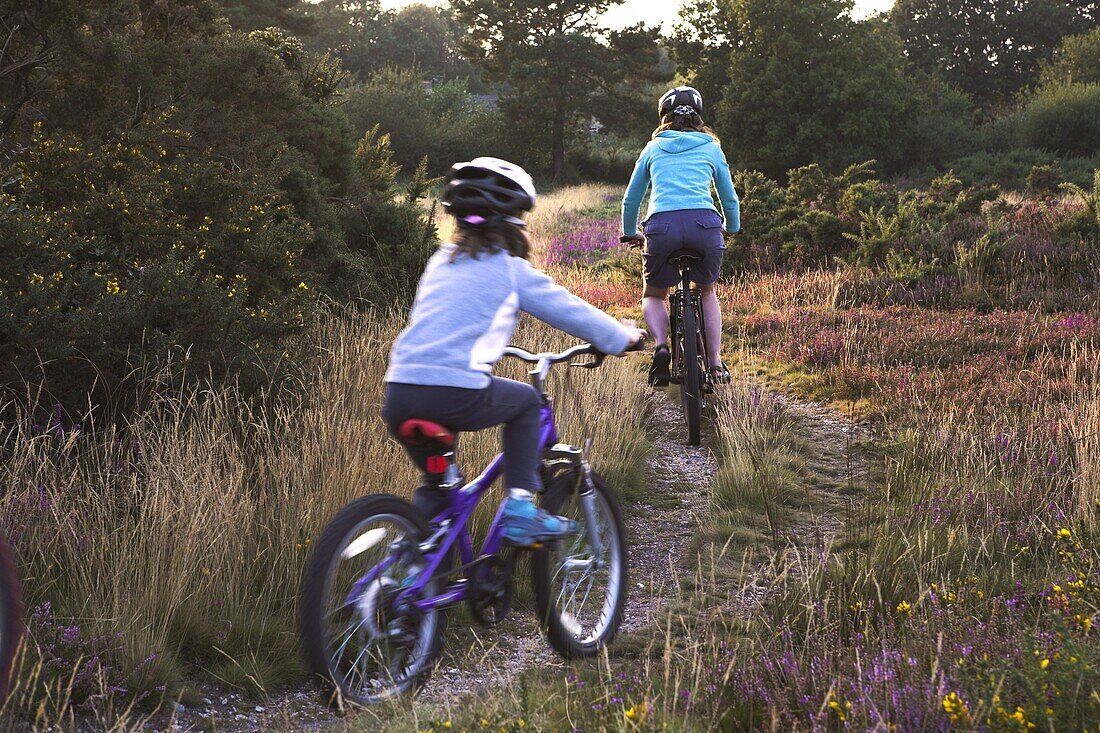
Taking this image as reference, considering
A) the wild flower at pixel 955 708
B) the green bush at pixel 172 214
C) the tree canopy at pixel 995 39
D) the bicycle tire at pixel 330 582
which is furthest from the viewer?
the tree canopy at pixel 995 39

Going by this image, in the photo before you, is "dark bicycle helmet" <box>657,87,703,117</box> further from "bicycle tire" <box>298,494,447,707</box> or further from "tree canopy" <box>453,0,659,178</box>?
"tree canopy" <box>453,0,659,178</box>

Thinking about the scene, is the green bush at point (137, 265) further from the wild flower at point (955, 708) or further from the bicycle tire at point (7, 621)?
the wild flower at point (955, 708)

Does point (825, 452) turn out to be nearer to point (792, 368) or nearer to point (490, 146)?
point (792, 368)

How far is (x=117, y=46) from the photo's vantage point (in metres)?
6.85

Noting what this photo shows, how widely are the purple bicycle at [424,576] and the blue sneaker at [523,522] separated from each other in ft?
0.20

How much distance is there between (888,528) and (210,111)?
5.96 meters

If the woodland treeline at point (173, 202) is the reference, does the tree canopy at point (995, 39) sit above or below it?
above

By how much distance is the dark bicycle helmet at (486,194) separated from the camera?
328cm

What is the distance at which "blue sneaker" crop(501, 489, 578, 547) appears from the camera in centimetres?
332

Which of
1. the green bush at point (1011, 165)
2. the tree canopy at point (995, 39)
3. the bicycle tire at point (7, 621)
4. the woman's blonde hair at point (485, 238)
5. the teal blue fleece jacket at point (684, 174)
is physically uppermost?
the tree canopy at point (995, 39)

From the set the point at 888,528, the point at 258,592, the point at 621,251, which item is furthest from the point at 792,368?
the point at 621,251

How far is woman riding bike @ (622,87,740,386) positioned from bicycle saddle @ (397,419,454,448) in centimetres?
358

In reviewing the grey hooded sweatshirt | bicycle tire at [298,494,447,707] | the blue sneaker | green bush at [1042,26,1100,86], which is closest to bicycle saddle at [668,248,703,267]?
the grey hooded sweatshirt

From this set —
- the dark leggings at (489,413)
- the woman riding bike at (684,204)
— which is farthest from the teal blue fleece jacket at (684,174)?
the dark leggings at (489,413)
